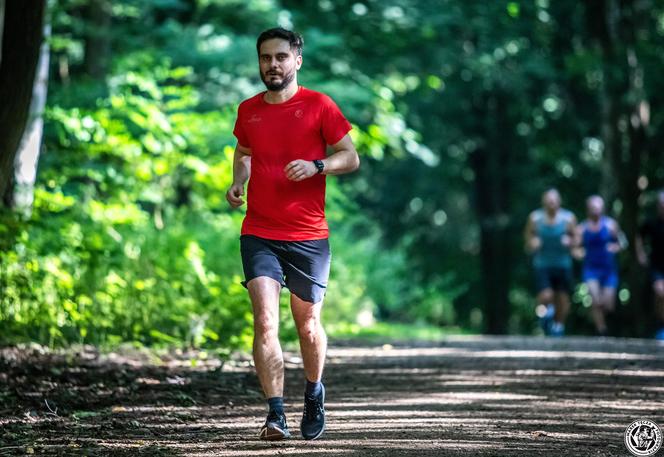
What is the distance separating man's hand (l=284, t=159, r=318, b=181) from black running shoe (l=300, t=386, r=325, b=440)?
51.6 inches

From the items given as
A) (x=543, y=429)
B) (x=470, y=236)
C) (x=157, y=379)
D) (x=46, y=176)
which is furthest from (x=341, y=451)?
(x=470, y=236)

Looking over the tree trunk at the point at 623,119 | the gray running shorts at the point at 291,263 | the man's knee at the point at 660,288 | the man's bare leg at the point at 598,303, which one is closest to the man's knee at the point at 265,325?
the gray running shorts at the point at 291,263

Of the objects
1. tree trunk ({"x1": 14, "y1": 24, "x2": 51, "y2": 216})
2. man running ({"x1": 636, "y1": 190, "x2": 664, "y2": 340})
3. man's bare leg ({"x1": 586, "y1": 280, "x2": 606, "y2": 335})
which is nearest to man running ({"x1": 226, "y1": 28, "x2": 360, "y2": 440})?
tree trunk ({"x1": 14, "y1": 24, "x2": 51, "y2": 216})

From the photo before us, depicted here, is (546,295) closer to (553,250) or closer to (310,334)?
(553,250)

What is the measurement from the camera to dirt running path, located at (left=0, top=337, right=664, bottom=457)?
734 centimetres

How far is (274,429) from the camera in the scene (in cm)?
755

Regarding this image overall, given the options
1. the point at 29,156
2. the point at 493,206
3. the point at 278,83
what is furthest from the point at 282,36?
the point at 493,206

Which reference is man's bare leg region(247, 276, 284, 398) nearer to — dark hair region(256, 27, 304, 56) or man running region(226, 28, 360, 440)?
man running region(226, 28, 360, 440)

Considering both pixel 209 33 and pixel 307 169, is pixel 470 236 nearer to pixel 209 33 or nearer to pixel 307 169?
pixel 209 33

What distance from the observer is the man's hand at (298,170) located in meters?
7.42

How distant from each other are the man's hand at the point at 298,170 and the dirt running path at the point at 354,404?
1438 mm

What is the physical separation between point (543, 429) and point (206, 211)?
12407 mm

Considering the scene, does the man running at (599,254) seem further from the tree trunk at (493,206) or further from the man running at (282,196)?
the tree trunk at (493,206)

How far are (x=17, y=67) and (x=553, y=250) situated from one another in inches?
415
